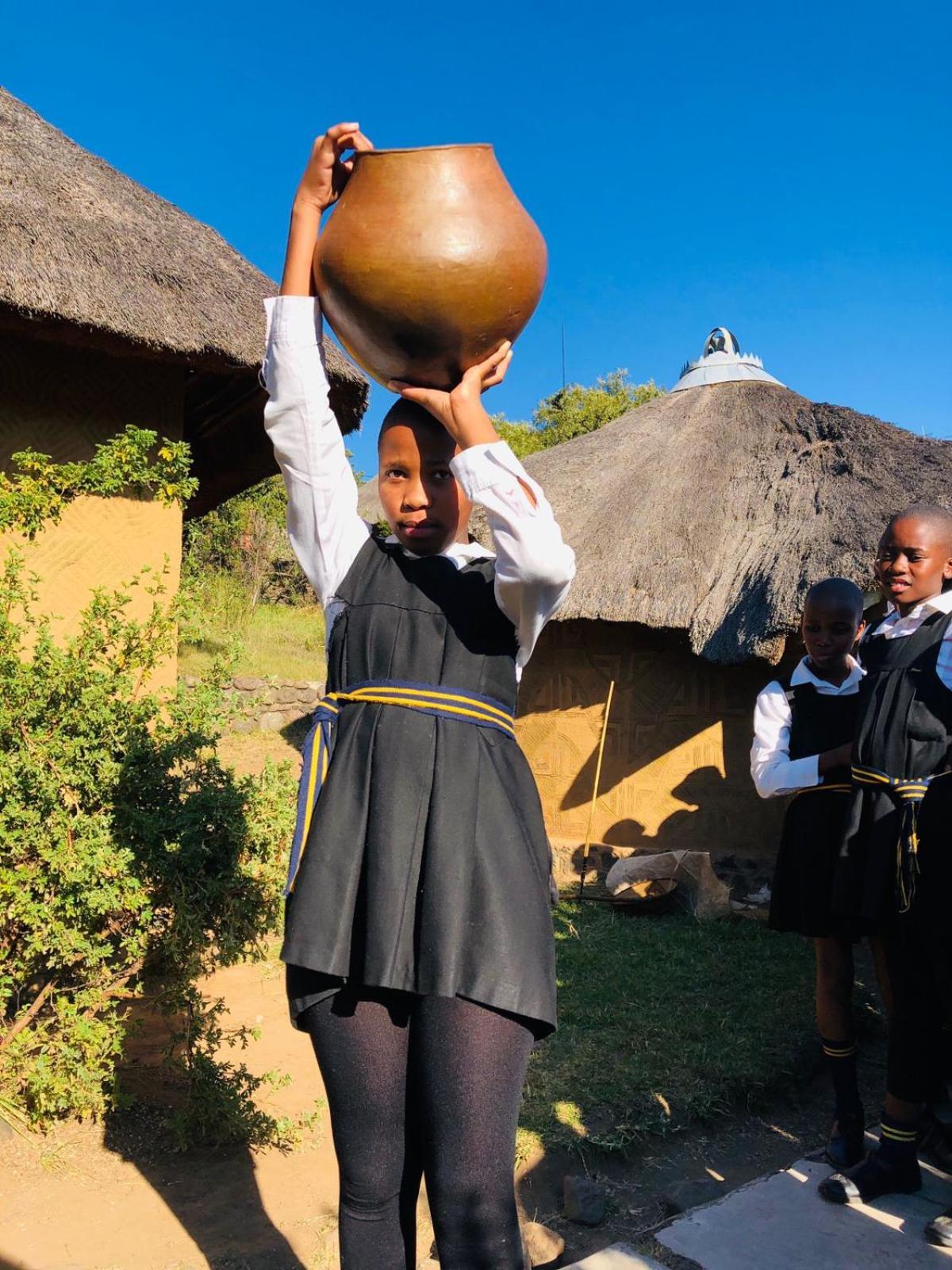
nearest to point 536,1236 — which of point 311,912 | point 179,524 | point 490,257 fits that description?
point 311,912

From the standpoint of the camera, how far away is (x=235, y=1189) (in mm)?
2799

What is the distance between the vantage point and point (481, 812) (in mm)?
1534

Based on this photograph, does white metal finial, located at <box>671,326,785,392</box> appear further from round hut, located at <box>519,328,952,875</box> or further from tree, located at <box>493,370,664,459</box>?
tree, located at <box>493,370,664,459</box>

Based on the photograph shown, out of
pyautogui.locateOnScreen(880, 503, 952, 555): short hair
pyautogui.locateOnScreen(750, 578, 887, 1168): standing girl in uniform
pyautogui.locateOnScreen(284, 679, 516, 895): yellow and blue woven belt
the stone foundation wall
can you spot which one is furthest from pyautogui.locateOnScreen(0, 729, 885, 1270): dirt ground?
the stone foundation wall

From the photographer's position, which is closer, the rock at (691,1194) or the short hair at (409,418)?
the short hair at (409,418)

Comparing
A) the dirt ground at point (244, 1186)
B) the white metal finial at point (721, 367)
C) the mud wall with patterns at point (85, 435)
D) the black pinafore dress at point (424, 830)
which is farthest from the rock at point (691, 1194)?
the white metal finial at point (721, 367)

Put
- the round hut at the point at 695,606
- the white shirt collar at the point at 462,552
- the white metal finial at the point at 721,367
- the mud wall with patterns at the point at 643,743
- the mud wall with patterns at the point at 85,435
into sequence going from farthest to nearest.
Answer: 1. the white metal finial at the point at 721,367
2. the mud wall with patterns at the point at 643,743
3. the round hut at the point at 695,606
4. the mud wall with patterns at the point at 85,435
5. the white shirt collar at the point at 462,552

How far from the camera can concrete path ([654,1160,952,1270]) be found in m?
2.32

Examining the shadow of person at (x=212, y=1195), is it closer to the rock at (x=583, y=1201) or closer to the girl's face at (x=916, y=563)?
the rock at (x=583, y=1201)

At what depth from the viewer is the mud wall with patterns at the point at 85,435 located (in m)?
4.72

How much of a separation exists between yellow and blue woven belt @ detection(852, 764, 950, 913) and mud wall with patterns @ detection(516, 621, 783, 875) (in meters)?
3.67

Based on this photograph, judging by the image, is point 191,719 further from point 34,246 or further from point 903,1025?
point 34,246

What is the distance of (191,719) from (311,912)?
5.20 feet

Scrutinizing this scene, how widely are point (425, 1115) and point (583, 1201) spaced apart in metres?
1.57
